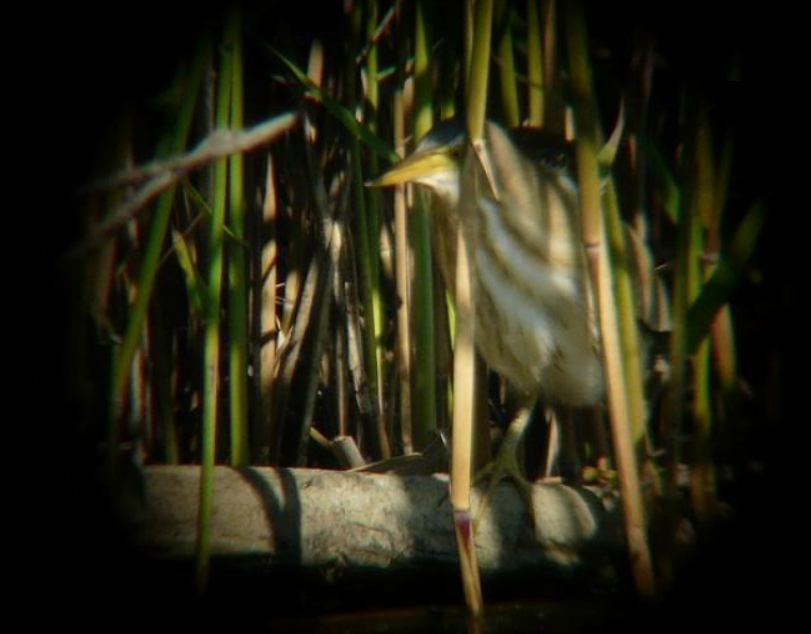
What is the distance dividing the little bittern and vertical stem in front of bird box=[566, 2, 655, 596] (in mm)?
364

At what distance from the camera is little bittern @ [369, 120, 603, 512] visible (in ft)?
3.76

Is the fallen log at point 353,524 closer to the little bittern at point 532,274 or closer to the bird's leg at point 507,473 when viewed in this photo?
the bird's leg at point 507,473

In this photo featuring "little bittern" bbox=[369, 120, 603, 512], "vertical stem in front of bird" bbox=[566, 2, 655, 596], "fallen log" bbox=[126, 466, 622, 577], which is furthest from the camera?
"little bittern" bbox=[369, 120, 603, 512]

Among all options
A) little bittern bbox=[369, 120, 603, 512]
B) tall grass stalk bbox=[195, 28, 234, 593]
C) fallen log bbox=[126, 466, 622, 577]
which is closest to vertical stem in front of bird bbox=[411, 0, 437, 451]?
little bittern bbox=[369, 120, 603, 512]

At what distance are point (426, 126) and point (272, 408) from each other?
46 cm

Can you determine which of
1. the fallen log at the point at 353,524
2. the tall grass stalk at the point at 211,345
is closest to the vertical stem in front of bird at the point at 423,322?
the fallen log at the point at 353,524

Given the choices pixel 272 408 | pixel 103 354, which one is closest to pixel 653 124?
pixel 272 408

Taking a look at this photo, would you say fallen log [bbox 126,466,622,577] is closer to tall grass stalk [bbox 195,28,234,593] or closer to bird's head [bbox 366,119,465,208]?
tall grass stalk [bbox 195,28,234,593]

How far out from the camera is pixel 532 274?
1.18 meters

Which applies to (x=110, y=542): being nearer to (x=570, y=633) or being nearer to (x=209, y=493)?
(x=209, y=493)

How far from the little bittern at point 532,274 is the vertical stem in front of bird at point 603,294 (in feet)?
1.19

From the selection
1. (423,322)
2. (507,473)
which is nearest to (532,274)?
(423,322)

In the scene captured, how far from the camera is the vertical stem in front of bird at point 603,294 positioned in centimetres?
71

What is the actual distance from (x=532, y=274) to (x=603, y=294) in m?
0.44
